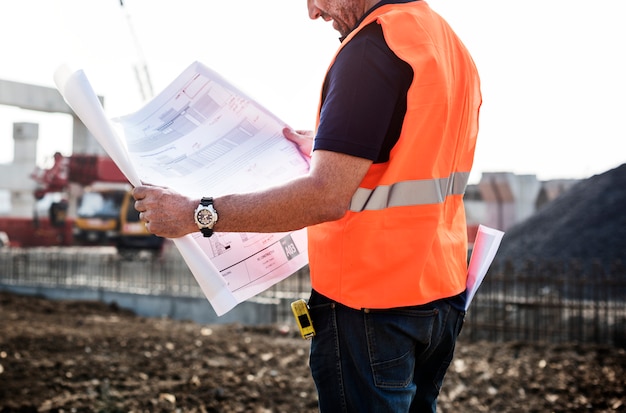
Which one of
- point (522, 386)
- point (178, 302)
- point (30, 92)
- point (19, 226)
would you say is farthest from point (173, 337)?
point (19, 226)

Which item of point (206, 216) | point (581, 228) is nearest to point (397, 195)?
point (206, 216)

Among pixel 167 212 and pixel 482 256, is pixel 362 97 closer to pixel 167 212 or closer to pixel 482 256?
pixel 167 212

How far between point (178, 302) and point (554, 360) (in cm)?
691

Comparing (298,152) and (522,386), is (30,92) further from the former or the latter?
(298,152)

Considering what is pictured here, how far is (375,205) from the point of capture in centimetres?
163

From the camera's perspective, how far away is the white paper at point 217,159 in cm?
180

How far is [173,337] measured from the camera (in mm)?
7277

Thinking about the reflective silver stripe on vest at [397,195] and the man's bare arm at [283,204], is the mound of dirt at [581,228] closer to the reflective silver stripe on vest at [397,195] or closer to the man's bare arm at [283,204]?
the reflective silver stripe on vest at [397,195]

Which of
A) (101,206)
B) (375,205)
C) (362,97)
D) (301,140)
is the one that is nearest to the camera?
(362,97)

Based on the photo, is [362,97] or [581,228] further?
[581,228]

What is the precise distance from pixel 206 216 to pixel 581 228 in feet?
59.3

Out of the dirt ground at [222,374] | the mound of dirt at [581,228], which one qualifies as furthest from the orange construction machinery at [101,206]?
the dirt ground at [222,374]

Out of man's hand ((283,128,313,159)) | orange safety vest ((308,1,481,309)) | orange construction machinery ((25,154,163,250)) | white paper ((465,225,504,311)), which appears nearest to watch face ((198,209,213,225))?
orange safety vest ((308,1,481,309))

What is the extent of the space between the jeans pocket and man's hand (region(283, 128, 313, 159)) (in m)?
0.66
